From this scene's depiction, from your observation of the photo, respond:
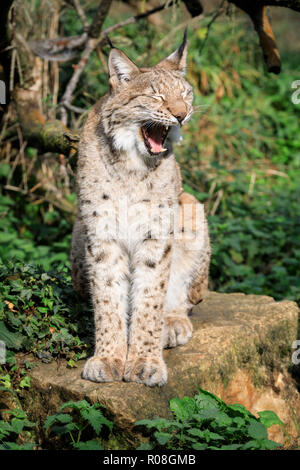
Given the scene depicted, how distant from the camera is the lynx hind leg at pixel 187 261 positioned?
164 inches

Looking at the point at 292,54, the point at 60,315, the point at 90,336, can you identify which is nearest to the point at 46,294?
the point at 60,315

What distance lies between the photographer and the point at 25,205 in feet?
24.7

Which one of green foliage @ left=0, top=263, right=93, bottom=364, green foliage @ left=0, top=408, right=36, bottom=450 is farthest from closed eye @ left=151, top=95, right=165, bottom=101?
green foliage @ left=0, top=408, right=36, bottom=450

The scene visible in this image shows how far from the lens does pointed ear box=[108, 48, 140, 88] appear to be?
11.6 feet

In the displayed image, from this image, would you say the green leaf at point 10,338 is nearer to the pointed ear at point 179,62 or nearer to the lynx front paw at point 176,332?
the lynx front paw at point 176,332

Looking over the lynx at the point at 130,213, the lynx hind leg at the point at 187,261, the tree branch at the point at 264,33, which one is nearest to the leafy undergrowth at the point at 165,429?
the lynx at the point at 130,213

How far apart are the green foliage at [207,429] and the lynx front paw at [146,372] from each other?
15 centimetres

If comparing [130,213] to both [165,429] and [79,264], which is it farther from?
[165,429]

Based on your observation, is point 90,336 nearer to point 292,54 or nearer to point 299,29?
point 292,54

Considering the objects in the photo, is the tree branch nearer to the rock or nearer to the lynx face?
the lynx face

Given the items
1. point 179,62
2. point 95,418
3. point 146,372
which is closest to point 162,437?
point 95,418

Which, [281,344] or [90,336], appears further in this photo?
[281,344]

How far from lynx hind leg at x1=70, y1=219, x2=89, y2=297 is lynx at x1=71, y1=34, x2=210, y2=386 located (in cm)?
40
